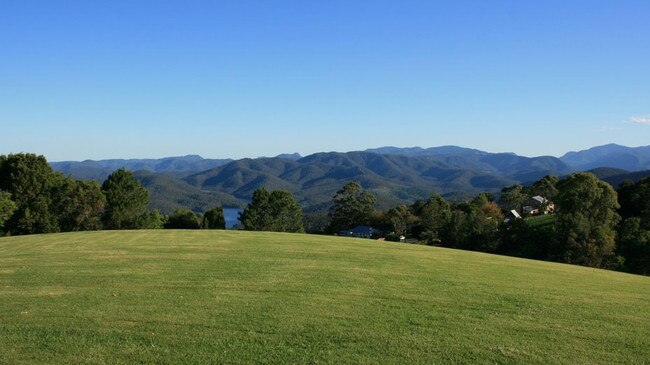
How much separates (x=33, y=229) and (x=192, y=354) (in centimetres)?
5709

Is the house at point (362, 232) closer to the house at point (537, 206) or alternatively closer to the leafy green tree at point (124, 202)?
the house at point (537, 206)

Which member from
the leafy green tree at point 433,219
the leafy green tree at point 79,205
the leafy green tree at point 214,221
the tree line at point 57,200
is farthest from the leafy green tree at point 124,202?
the leafy green tree at point 433,219

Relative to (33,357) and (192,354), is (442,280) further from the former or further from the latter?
(33,357)

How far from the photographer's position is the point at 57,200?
60.3 m

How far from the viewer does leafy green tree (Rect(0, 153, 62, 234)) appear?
187 feet

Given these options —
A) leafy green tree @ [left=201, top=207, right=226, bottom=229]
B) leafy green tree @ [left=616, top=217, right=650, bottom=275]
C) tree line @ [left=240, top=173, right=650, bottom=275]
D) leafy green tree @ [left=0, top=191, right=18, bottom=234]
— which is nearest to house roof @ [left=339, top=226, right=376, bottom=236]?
tree line @ [left=240, top=173, right=650, bottom=275]

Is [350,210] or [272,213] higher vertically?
[272,213]

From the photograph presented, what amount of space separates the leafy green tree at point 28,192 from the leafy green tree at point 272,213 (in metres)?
26.5

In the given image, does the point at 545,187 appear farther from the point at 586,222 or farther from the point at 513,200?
the point at 586,222

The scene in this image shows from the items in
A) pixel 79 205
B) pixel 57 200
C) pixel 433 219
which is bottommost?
pixel 433 219

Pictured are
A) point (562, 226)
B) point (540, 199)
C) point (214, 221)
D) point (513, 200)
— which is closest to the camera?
point (562, 226)

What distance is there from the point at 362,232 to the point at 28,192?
194 feet

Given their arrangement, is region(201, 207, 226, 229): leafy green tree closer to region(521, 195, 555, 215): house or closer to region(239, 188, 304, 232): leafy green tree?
region(239, 188, 304, 232): leafy green tree

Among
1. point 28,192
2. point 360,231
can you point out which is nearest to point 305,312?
point 28,192
